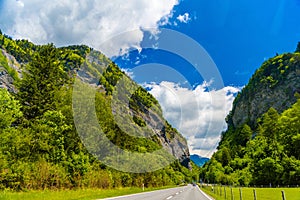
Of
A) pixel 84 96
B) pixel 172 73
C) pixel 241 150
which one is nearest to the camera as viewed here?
pixel 172 73

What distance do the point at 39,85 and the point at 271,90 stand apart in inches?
4676

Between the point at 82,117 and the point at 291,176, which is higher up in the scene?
the point at 82,117

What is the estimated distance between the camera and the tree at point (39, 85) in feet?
136

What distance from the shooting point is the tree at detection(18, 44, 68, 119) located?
41500 mm

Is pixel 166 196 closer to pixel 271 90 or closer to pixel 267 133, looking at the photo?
pixel 267 133

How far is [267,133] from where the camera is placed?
275 feet

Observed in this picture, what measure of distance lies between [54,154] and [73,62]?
135 meters

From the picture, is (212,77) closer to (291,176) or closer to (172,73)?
(172,73)

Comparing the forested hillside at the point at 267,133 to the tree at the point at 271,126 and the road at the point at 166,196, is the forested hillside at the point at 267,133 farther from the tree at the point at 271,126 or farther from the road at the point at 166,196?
the road at the point at 166,196

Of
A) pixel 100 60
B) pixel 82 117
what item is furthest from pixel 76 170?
pixel 100 60

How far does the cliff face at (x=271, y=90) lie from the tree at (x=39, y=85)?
103m

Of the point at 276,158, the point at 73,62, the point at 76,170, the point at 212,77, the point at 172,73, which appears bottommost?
the point at 76,170

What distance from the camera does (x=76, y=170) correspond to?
35.6m

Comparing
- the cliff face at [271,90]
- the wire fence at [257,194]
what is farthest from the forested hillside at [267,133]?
the wire fence at [257,194]
